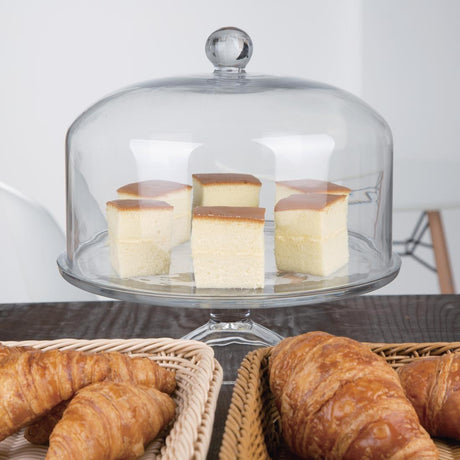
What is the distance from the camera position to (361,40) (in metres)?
3.37

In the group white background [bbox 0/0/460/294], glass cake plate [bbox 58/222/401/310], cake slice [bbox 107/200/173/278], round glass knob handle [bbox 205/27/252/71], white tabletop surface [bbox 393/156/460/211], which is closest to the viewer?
glass cake plate [bbox 58/222/401/310]

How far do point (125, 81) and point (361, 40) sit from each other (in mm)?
1134

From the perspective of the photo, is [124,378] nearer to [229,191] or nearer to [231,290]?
[231,290]

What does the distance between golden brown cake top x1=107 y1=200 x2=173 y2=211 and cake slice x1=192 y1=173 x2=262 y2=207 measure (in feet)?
A: 0.16

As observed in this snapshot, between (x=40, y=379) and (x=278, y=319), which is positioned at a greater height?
(x=40, y=379)

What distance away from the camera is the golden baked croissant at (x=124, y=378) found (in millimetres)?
696

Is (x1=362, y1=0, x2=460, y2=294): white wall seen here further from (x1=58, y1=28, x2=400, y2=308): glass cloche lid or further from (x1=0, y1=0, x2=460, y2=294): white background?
(x1=58, y1=28, x2=400, y2=308): glass cloche lid

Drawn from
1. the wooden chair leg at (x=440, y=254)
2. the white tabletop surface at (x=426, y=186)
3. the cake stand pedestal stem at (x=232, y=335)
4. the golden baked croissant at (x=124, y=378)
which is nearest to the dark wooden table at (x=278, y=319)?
the cake stand pedestal stem at (x=232, y=335)

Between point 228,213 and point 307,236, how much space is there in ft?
0.41

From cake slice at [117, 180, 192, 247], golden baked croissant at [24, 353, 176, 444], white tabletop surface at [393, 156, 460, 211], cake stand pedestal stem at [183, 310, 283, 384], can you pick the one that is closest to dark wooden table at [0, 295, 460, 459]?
cake stand pedestal stem at [183, 310, 283, 384]

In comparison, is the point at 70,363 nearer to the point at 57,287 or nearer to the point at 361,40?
the point at 57,287

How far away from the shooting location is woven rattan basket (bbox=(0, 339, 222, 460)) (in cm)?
61

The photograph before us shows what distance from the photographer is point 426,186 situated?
284cm

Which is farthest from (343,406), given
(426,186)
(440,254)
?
(440,254)
